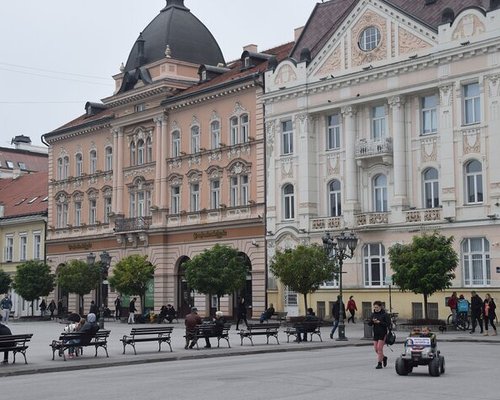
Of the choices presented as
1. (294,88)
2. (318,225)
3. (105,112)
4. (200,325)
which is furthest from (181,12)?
(200,325)

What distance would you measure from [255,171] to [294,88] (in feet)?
17.1

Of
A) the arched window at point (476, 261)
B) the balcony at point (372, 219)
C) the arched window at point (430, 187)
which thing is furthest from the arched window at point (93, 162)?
the arched window at point (476, 261)

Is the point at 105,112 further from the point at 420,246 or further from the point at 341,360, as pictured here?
the point at 341,360

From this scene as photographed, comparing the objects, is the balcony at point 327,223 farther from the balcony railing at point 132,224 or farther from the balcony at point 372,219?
the balcony railing at point 132,224

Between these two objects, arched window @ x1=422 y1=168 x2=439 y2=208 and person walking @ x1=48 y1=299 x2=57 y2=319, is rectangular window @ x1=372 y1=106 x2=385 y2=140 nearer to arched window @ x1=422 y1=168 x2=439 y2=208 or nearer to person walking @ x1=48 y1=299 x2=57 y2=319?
arched window @ x1=422 y1=168 x2=439 y2=208

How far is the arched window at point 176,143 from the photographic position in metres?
55.5

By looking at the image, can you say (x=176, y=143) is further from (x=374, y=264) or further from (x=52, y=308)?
(x=374, y=264)

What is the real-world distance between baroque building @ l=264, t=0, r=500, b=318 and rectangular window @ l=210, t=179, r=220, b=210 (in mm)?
4523

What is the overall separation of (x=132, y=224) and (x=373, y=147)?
62.7ft

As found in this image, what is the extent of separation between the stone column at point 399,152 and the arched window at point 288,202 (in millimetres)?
6639

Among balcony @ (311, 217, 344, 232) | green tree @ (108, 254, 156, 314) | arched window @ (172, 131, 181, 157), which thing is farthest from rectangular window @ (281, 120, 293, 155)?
green tree @ (108, 254, 156, 314)

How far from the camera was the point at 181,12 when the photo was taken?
60.1 m

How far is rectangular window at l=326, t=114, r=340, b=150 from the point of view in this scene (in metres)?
46.9

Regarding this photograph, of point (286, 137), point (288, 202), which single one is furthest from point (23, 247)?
point (286, 137)
